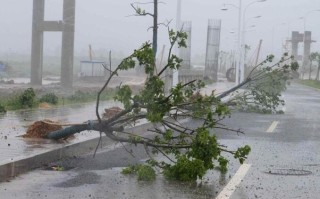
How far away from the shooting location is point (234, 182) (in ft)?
30.9

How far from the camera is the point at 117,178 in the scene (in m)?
9.46

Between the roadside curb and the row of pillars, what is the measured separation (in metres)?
17.4

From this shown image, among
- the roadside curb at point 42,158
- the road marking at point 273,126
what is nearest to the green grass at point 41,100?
the road marking at point 273,126

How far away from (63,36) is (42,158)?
20.5m

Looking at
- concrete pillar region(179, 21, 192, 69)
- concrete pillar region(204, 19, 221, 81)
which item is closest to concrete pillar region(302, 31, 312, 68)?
concrete pillar region(204, 19, 221, 81)

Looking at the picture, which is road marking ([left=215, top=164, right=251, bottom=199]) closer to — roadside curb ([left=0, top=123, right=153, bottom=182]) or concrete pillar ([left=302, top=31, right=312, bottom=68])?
roadside curb ([left=0, top=123, right=153, bottom=182])

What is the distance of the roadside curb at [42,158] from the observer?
923cm

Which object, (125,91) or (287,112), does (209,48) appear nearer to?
(287,112)

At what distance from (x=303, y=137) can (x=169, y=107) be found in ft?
23.6

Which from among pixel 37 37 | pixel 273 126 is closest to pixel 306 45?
pixel 37 37

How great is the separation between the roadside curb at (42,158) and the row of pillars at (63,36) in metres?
17.4

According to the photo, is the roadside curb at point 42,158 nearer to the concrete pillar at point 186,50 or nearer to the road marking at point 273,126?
the road marking at point 273,126

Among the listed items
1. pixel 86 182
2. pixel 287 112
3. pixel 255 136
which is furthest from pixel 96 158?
pixel 287 112

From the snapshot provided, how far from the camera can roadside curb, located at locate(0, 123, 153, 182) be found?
30.3 ft
